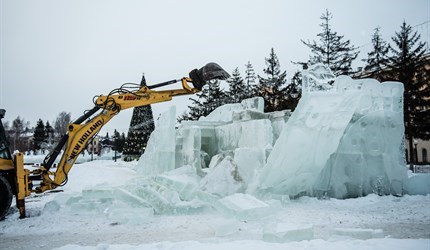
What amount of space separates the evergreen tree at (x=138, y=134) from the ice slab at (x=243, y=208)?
3132cm

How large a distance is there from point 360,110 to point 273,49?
94.2ft

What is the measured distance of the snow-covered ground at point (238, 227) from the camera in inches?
201

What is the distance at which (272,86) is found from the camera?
118ft

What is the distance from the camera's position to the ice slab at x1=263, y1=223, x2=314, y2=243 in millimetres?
5203

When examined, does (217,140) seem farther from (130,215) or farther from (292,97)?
(292,97)

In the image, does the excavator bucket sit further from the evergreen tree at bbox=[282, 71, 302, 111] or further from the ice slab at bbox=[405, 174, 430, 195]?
the evergreen tree at bbox=[282, 71, 302, 111]

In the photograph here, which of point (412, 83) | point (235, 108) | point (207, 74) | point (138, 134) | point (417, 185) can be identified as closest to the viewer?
point (207, 74)

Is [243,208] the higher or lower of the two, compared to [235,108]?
lower

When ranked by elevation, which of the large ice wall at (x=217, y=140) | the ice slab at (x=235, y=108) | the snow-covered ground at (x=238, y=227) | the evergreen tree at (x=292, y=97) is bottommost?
the snow-covered ground at (x=238, y=227)

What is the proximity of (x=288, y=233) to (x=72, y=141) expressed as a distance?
5.77 metres

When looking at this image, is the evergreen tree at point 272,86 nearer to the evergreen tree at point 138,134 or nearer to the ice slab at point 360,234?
the evergreen tree at point 138,134

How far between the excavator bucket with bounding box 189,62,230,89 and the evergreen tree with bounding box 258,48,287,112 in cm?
2498

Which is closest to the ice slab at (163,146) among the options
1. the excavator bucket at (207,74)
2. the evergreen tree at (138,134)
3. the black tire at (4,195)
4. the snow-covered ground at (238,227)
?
the snow-covered ground at (238,227)

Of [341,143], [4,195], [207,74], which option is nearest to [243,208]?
[207,74]
